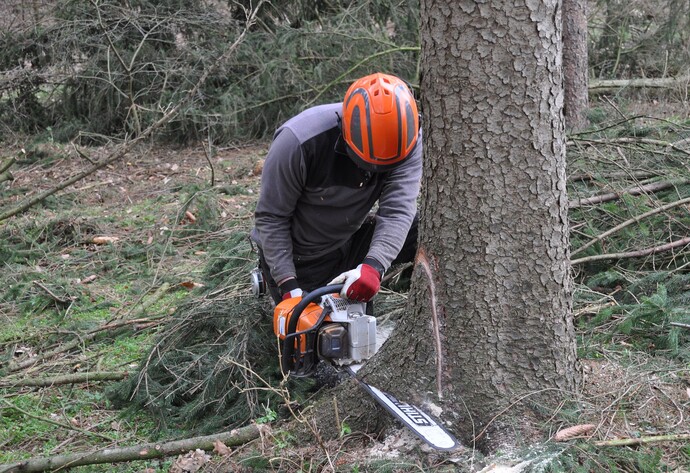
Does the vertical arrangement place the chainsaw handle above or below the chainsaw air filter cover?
above

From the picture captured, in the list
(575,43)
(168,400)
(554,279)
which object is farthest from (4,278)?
(575,43)

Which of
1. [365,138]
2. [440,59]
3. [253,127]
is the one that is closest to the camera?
[440,59]

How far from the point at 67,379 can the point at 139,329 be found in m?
0.75

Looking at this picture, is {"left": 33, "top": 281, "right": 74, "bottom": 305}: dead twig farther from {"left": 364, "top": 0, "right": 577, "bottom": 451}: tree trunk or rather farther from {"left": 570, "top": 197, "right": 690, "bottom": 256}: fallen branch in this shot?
{"left": 570, "top": 197, "right": 690, "bottom": 256}: fallen branch

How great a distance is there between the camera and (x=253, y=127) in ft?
31.9

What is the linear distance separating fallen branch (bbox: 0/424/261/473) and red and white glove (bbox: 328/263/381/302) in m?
0.71

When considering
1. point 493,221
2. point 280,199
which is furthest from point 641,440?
point 280,199

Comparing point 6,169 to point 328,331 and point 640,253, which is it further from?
point 640,253

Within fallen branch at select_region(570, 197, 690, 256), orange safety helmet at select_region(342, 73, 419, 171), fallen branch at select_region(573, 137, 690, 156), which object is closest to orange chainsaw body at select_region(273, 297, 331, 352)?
orange safety helmet at select_region(342, 73, 419, 171)

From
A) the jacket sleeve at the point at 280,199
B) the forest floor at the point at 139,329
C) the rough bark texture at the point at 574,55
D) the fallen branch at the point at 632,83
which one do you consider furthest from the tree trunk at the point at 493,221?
the fallen branch at the point at 632,83

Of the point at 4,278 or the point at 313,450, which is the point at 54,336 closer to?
the point at 4,278

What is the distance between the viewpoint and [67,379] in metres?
3.92

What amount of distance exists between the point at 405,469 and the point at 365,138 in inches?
55.3

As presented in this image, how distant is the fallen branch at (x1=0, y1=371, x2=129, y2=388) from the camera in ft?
12.8
